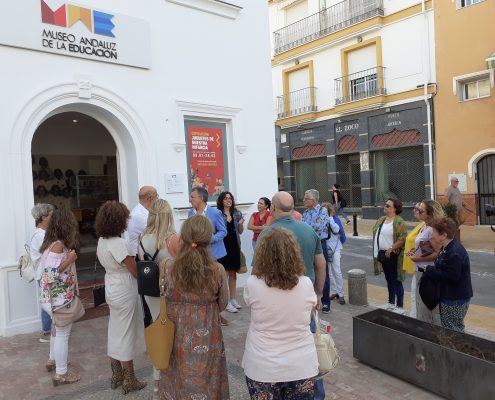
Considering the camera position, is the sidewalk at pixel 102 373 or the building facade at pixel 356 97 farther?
the building facade at pixel 356 97

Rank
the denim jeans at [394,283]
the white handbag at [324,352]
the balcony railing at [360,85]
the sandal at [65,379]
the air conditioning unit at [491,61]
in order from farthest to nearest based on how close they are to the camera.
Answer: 1. the balcony railing at [360,85]
2. the air conditioning unit at [491,61]
3. the denim jeans at [394,283]
4. the sandal at [65,379]
5. the white handbag at [324,352]

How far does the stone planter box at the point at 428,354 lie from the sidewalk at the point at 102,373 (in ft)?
0.46

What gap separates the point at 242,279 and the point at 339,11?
53.7 ft

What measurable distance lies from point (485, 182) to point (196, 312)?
15.4 metres

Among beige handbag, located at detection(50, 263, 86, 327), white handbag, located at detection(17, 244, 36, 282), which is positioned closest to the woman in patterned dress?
beige handbag, located at detection(50, 263, 86, 327)

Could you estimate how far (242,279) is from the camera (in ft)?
25.5

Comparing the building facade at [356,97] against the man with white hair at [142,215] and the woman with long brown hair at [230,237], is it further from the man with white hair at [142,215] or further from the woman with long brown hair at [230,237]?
the man with white hair at [142,215]

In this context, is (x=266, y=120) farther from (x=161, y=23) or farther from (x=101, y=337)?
(x=101, y=337)

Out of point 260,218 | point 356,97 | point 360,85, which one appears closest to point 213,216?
point 260,218

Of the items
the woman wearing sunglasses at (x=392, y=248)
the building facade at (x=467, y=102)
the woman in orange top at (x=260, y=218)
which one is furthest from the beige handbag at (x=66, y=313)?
the building facade at (x=467, y=102)

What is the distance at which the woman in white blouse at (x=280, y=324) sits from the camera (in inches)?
99.7

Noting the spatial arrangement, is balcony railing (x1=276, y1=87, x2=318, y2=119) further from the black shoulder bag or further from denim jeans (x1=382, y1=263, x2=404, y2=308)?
the black shoulder bag

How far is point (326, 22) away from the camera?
66.6 ft

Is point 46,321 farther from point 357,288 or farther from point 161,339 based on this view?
point 357,288
